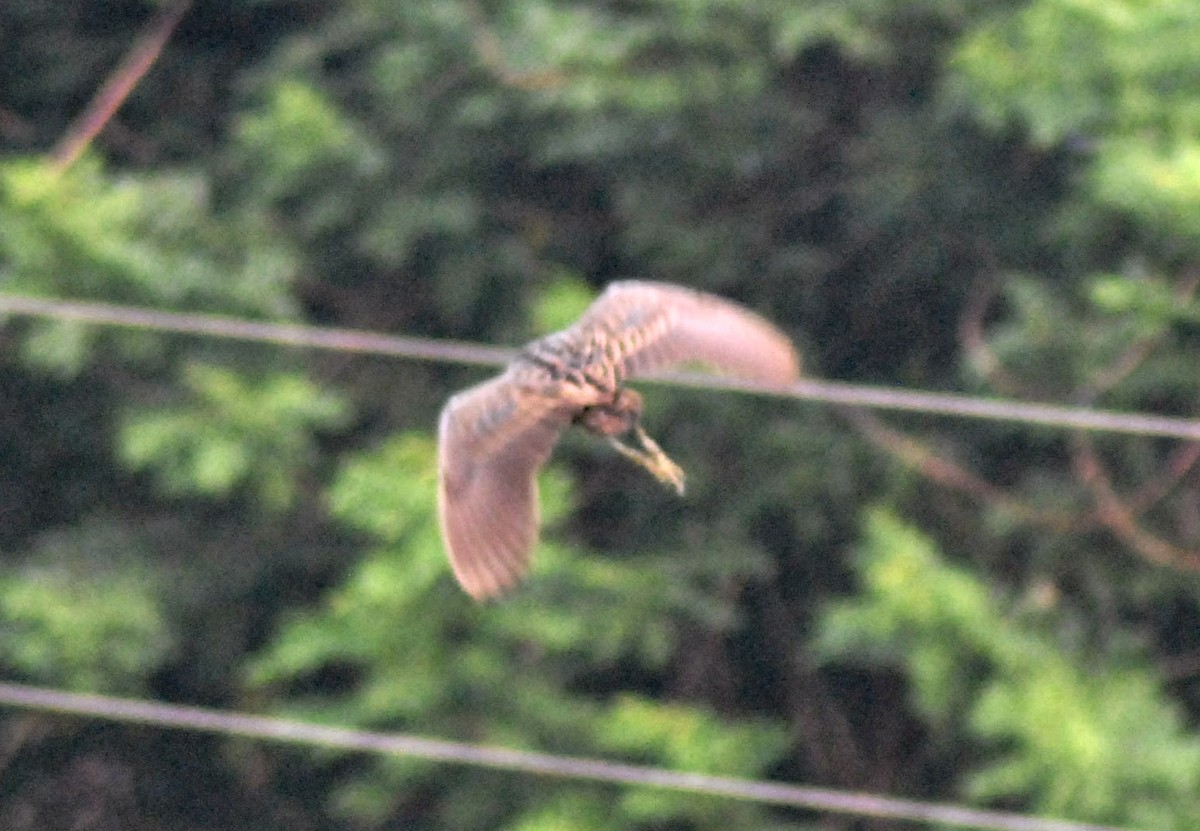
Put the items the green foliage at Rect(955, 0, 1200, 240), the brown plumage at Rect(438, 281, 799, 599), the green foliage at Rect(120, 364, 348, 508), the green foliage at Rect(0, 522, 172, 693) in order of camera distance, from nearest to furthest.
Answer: the brown plumage at Rect(438, 281, 799, 599) → the green foliage at Rect(955, 0, 1200, 240) → the green foliage at Rect(120, 364, 348, 508) → the green foliage at Rect(0, 522, 172, 693)

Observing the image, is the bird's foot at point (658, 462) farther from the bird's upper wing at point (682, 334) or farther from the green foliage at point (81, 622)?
the green foliage at point (81, 622)

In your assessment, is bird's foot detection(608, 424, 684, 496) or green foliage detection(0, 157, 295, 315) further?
green foliage detection(0, 157, 295, 315)

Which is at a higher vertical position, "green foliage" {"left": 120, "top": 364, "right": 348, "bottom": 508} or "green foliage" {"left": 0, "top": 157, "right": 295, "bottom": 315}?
"green foliage" {"left": 0, "top": 157, "right": 295, "bottom": 315}

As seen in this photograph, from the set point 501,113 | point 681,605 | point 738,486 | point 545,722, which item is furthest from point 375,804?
point 501,113

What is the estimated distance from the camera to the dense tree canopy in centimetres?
574

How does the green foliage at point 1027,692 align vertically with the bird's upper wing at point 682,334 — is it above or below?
below

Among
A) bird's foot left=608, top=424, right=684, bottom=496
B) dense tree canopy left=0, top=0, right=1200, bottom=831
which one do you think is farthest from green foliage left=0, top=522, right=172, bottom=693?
bird's foot left=608, top=424, right=684, bottom=496

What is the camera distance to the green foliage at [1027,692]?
5.49 m

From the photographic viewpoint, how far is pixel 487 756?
439cm

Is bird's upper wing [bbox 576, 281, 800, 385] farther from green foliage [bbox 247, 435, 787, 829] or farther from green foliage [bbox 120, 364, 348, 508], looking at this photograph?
green foliage [bbox 120, 364, 348, 508]

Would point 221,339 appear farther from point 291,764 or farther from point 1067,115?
point 1067,115

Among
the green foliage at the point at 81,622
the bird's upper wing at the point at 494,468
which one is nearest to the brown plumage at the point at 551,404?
the bird's upper wing at the point at 494,468

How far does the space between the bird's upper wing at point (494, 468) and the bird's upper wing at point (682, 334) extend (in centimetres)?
16

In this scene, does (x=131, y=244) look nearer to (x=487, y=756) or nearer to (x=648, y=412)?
(x=648, y=412)
